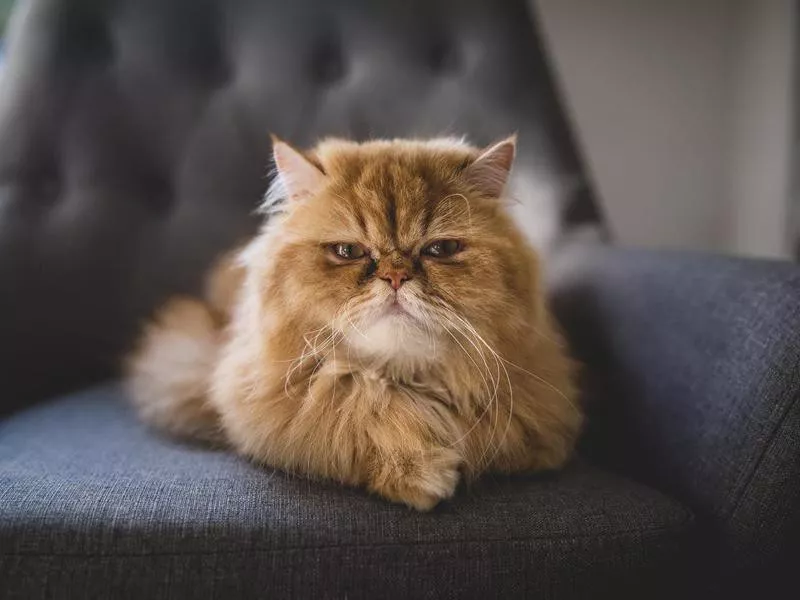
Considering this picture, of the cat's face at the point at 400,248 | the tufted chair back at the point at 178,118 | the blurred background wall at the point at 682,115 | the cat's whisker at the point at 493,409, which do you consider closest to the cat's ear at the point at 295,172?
the cat's face at the point at 400,248

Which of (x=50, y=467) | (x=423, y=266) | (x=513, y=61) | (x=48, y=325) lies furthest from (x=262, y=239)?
(x=513, y=61)

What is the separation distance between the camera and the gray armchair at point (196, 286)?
2.70ft

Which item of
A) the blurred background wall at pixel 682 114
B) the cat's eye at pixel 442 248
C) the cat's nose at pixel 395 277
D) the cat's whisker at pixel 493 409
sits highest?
the blurred background wall at pixel 682 114

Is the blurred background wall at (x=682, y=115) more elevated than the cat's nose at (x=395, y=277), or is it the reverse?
the blurred background wall at (x=682, y=115)

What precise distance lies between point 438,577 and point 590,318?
668 millimetres

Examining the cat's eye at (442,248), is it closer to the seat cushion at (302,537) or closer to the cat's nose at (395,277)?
the cat's nose at (395,277)

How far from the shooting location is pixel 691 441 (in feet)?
3.32

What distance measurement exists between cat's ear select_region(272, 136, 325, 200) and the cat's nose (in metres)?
0.20

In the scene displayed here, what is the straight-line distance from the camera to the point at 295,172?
A: 104 cm

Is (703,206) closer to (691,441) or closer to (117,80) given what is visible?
(691,441)

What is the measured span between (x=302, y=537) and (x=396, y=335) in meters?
0.29

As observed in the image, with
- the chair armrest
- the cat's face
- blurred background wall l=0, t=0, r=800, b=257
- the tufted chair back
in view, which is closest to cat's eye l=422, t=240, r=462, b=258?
the cat's face

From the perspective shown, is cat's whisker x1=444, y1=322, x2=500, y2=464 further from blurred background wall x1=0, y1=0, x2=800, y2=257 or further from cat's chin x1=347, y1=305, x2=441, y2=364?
blurred background wall x1=0, y1=0, x2=800, y2=257

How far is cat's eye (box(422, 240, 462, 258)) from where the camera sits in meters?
0.99
